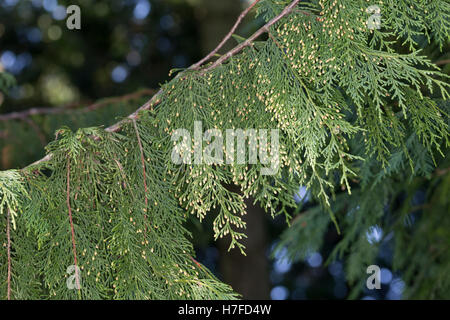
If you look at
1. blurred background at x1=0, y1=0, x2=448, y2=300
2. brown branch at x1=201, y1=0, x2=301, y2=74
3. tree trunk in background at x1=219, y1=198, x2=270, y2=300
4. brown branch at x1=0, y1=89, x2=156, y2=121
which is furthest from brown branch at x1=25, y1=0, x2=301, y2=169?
blurred background at x1=0, y1=0, x2=448, y2=300

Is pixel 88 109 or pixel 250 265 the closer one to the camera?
pixel 88 109

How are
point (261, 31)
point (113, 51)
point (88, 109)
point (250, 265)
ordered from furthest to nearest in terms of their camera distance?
point (113, 51)
point (250, 265)
point (88, 109)
point (261, 31)

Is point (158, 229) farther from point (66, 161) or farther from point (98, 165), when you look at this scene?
point (66, 161)

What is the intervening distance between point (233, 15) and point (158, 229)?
4.24 m

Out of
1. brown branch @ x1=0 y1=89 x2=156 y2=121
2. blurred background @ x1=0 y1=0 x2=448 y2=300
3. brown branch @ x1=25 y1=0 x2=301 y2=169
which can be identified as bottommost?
brown branch @ x1=25 y1=0 x2=301 y2=169

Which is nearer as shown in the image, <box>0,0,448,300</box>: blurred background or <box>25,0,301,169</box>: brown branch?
<box>25,0,301,169</box>: brown branch

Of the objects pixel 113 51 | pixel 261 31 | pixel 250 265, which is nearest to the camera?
pixel 261 31

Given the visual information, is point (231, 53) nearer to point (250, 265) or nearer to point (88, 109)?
point (88, 109)

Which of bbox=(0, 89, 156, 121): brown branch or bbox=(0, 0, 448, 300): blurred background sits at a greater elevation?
bbox=(0, 0, 448, 300): blurred background

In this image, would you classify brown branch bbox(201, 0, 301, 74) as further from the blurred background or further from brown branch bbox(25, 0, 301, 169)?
the blurred background

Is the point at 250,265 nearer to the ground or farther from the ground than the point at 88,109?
nearer to the ground

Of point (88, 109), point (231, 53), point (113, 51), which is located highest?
point (113, 51)

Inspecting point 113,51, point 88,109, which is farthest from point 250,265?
point 113,51
